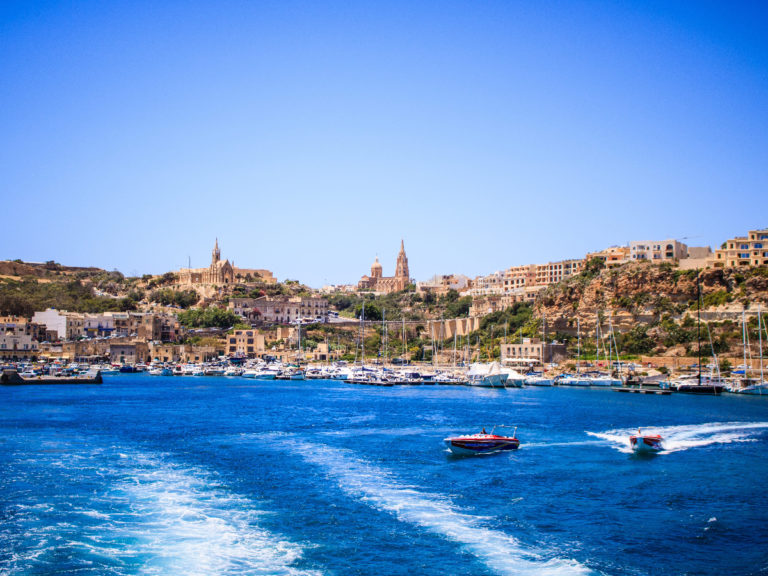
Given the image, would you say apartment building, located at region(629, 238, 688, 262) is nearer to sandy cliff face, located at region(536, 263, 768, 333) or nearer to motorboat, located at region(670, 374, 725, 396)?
sandy cliff face, located at region(536, 263, 768, 333)

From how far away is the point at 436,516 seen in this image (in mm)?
20031

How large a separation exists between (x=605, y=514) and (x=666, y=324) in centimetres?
5588

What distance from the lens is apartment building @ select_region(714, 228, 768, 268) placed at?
74438 mm

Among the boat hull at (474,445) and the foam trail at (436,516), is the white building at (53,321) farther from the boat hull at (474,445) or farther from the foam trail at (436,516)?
the boat hull at (474,445)

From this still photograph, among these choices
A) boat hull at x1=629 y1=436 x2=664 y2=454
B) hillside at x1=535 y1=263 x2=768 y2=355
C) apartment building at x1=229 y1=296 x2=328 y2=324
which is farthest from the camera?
apartment building at x1=229 y1=296 x2=328 y2=324

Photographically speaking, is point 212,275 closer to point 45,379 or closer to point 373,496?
point 45,379

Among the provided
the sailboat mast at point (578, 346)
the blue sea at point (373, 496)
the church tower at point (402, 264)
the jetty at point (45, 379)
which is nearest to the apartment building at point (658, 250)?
A: the sailboat mast at point (578, 346)

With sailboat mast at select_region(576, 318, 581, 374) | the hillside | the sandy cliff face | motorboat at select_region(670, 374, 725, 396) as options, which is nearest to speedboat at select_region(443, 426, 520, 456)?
motorboat at select_region(670, 374, 725, 396)

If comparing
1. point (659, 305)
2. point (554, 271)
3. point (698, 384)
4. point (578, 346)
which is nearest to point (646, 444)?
point (698, 384)

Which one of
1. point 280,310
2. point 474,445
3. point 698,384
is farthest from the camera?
point 280,310

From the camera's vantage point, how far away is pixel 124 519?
19.6 metres

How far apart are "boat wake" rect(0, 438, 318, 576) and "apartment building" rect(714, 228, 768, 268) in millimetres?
64185

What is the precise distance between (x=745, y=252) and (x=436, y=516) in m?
66.0

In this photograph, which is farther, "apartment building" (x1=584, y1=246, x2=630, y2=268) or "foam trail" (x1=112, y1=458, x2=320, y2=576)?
"apartment building" (x1=584, y1=246, x2=630, y2=268)
